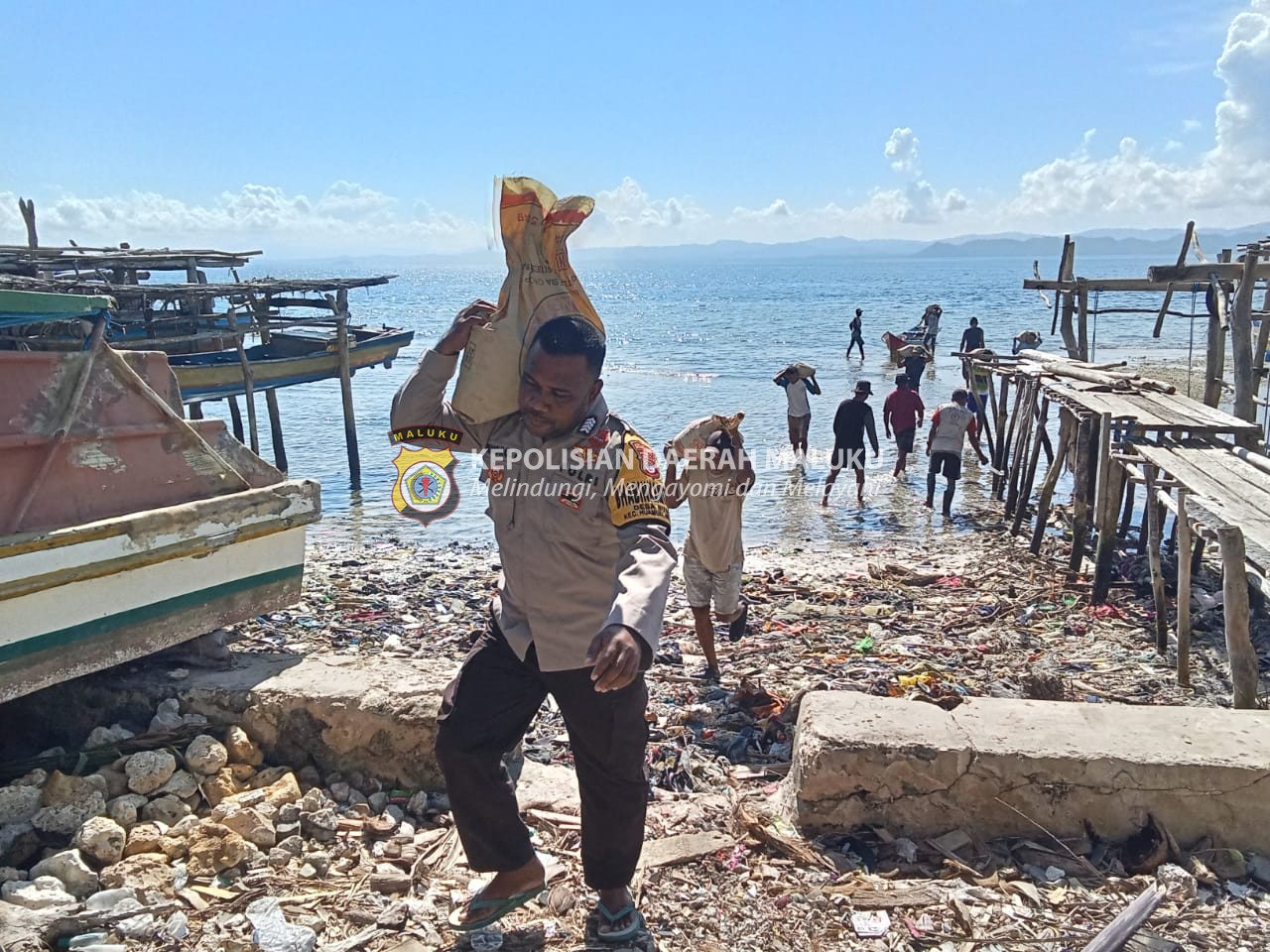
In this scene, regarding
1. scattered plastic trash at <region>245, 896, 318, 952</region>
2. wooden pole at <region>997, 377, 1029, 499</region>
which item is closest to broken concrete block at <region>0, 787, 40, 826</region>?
scattered plastic trash at <region>245, 896, 318, 952</region>

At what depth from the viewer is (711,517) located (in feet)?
17.5

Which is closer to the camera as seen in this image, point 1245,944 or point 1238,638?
point 1245,944

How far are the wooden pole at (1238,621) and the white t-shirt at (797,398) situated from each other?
28.8 feet

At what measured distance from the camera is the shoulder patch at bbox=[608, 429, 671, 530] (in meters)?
2.39

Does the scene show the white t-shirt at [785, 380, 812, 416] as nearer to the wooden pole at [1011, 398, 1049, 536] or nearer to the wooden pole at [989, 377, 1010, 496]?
the wooden pole at [989, 377, 1010, 496]

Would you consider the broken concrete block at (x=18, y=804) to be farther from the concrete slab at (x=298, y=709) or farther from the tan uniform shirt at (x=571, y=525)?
the tan uniform shirt at (x=571, y=525)

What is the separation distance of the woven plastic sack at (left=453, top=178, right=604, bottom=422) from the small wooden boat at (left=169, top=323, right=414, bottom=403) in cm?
1176

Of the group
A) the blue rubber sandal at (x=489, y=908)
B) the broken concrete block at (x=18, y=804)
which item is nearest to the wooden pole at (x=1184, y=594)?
the blue rubber sandal at (x=489, y=908)

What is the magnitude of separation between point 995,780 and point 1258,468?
169 inches

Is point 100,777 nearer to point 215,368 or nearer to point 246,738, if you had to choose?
point 246,738

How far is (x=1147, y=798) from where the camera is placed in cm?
299

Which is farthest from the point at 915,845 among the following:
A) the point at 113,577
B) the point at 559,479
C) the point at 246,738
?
the point at 113,577

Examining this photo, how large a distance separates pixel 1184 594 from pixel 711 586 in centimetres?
272

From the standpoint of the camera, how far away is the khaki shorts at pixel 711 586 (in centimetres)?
543
